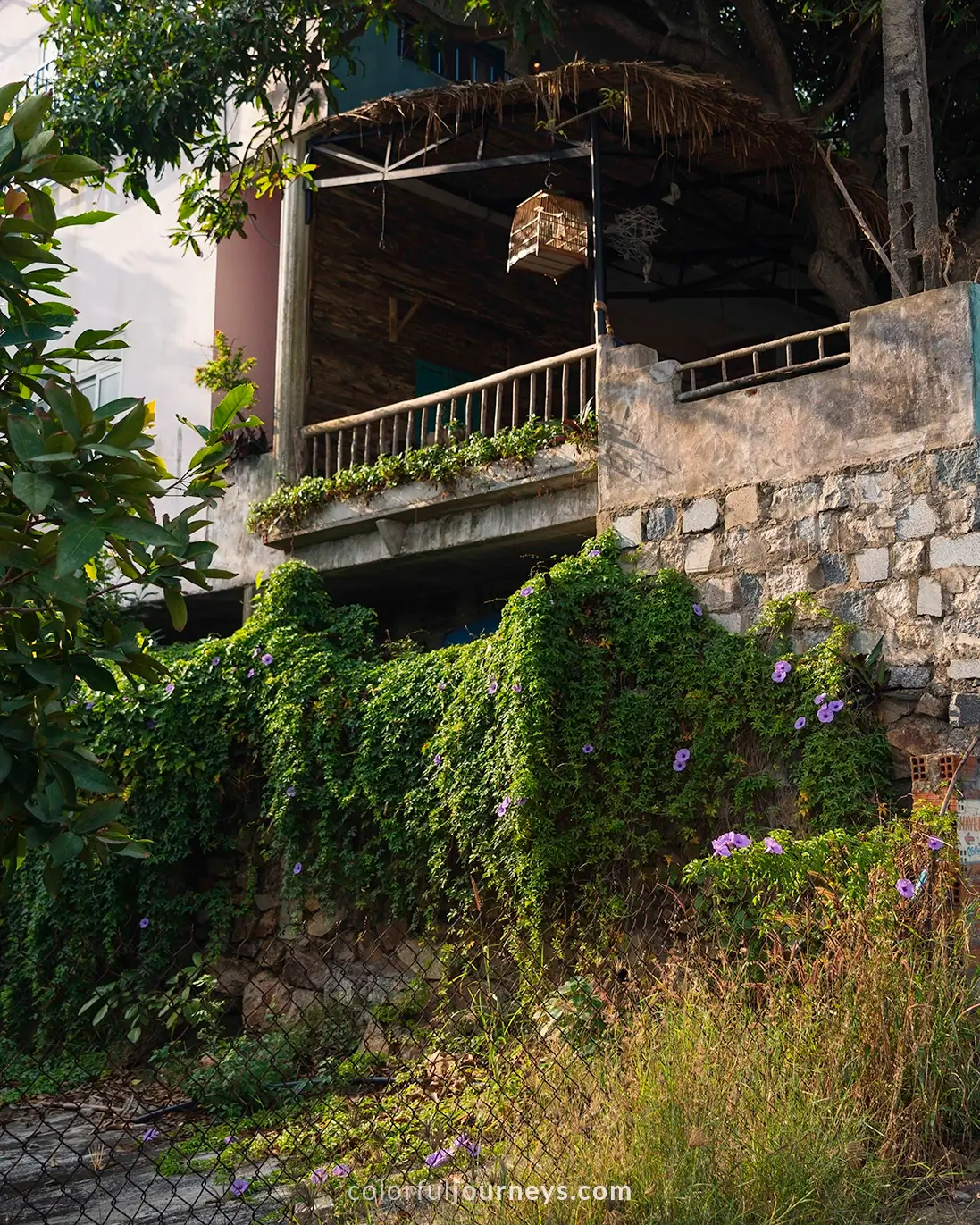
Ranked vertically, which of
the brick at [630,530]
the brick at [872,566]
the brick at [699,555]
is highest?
the brick at [630,530]

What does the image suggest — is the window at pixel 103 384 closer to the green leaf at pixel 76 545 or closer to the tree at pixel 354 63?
the tree at pixel 354 63

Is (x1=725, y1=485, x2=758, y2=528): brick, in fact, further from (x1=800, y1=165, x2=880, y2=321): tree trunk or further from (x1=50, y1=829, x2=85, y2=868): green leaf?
(x1=50, y1=829, x2=85, y2=868): green leaf

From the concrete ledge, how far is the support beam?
27.1 inches

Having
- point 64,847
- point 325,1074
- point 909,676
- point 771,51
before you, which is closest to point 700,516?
point 909,676

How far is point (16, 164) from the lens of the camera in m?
4.03

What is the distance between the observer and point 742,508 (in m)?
9.07

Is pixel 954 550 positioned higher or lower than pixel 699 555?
lower

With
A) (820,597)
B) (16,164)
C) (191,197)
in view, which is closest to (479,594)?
(191,197)

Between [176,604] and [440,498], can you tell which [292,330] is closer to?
[440,498]

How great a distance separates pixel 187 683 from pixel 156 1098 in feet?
10.8

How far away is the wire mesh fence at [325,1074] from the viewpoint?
528 cm

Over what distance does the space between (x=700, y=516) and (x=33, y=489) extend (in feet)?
20.0

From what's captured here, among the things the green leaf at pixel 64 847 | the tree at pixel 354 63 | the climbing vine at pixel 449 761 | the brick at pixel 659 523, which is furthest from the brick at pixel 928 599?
the green leaf at pixel 64 847

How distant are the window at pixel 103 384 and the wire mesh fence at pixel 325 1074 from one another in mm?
7004
